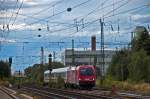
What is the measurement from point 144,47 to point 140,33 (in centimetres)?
732

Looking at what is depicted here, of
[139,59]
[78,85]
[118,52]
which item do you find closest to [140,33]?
[118,52]

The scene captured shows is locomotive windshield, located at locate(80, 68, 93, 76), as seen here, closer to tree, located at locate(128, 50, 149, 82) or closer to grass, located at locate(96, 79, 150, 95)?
grass, located at locate(96, 79, 150, 95)

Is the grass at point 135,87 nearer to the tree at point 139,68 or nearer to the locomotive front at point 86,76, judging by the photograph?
the locomotive front at point 86,76

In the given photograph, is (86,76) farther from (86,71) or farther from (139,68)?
(139,68)

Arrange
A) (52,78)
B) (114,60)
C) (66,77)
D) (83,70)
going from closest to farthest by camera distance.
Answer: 1. (83,70)
2. (66,77)
3. (52,78)
4. (114,60)

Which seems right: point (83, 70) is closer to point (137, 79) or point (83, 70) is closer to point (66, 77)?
point (66, 77)

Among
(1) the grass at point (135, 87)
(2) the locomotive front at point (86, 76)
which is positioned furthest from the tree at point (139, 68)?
(2) the locomotive front at point (86, 76)

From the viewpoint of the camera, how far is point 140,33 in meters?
108

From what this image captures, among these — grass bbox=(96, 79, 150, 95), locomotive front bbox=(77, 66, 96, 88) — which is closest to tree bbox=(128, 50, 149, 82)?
grass bbox=(96, 79, 150, 95)

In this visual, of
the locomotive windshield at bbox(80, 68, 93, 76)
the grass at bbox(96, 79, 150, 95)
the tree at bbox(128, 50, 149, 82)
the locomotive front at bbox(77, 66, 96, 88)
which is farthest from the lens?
the tree at bbox(128, 50, 149, 82)

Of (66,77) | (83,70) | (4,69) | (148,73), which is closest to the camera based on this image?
(83,70)

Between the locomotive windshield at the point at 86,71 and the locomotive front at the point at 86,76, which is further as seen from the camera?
the locomotive windshield at the point at 86,71

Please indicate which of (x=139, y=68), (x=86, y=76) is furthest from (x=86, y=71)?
(x=139, y=68)

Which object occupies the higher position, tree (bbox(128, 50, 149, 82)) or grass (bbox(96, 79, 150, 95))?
tree (bbox(128, 50, 149, 82))
